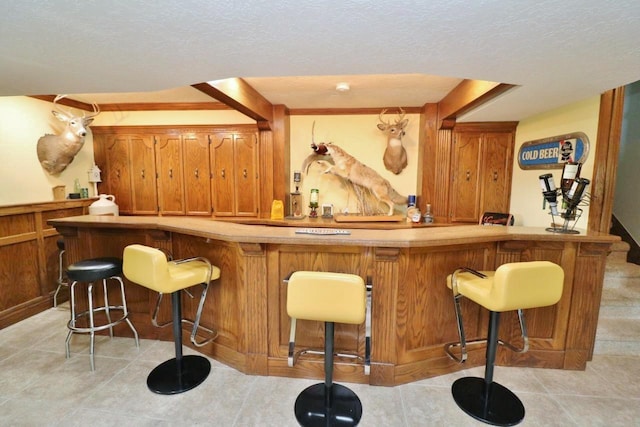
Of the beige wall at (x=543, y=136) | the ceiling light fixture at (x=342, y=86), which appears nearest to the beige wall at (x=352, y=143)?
the ceiling light fixture at (x=342, y=86)

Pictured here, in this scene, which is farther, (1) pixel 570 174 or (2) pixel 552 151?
(2) pixel 552 151

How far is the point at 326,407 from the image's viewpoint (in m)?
1.79

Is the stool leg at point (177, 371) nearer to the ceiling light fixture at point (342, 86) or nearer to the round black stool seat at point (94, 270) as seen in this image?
the round black stool seat at point (94, 270)

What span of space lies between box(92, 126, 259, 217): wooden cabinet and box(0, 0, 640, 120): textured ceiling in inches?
72.9

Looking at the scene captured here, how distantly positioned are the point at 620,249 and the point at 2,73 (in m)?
5.79

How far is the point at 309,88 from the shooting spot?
127 inches

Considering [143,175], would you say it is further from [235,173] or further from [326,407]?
[326,407]

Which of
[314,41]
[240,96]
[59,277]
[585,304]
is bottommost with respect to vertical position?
[59,277]

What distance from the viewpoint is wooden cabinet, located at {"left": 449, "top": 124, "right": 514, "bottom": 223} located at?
12.3ft

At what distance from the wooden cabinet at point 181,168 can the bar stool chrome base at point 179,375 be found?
7.40 ft

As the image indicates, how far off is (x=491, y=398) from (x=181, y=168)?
4.32 metres

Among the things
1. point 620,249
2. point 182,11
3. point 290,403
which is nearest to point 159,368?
point 290,403

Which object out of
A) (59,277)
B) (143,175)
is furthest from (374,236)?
(143,175)

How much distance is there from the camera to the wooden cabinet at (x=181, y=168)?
4.11 meters
